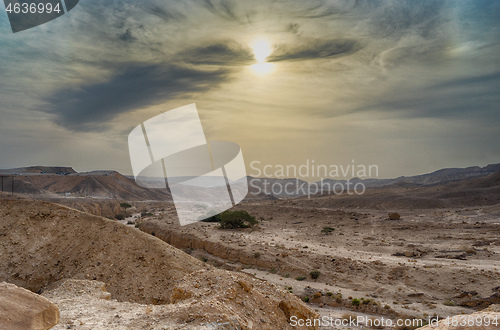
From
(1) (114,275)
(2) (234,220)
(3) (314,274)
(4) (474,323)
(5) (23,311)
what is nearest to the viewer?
(4) (474,323)

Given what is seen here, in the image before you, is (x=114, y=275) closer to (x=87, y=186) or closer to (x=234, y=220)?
(x=234, y=220)

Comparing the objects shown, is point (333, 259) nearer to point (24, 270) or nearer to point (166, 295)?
point (166, 295)

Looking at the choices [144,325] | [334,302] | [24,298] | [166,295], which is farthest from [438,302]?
[24,298]

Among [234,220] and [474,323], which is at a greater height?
[474,323]

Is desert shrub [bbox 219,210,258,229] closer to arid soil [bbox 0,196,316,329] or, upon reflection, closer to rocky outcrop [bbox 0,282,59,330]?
arid soil [bbox 0,196,316,329]

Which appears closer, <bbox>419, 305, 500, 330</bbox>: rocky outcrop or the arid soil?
<bbox>419, 305, 500, 330</bbox>: rocky outcrop

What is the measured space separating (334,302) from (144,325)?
1098 cm

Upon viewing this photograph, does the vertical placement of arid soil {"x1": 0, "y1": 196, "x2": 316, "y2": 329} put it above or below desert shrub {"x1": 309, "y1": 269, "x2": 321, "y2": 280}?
above

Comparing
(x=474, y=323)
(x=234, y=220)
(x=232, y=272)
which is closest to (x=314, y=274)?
(x=232, y=272)

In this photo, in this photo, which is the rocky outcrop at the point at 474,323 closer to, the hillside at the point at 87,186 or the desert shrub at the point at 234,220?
the desert shrub at the point at 234,220

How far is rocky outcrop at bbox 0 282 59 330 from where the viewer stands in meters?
4.89

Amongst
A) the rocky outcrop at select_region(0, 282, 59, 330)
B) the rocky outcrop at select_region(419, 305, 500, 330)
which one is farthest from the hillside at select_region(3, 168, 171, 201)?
the rocky outcrop at select_region(419, 305, 500, 330)

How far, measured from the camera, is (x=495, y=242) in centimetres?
2492

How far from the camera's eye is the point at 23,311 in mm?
5113
